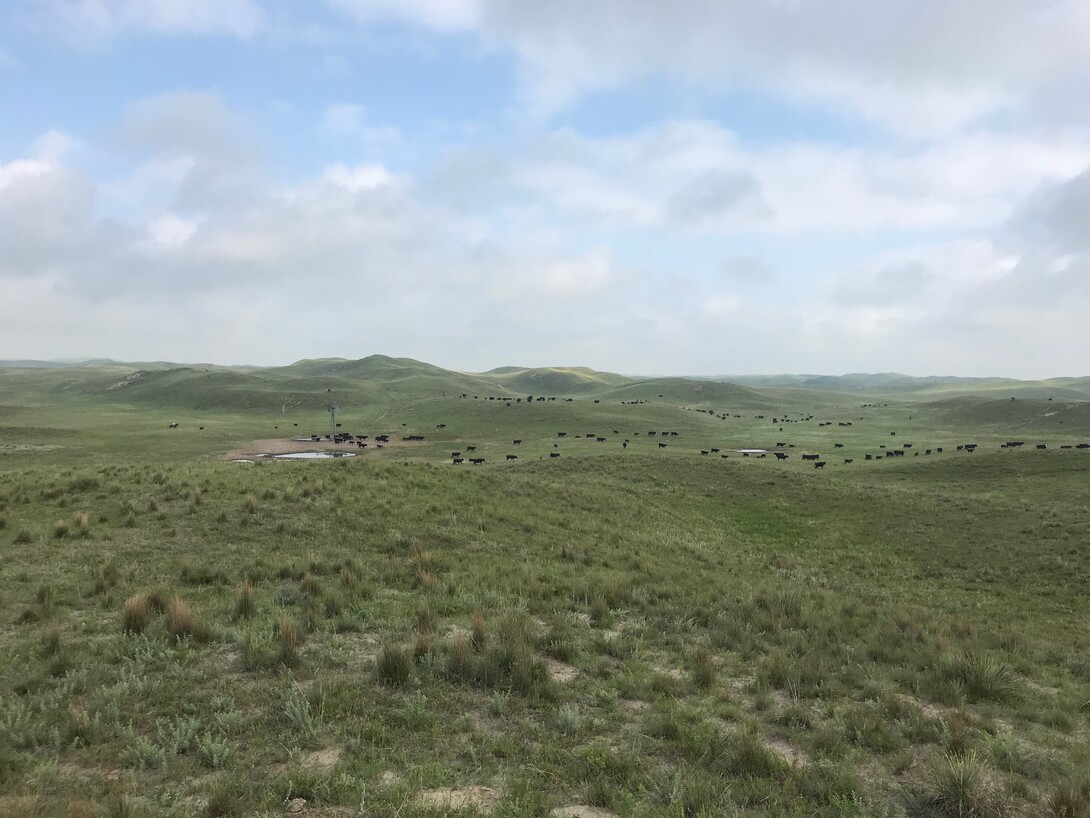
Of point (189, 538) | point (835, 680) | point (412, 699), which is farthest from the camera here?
point (189, 538)

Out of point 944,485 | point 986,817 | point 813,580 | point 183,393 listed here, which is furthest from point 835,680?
point 183,393

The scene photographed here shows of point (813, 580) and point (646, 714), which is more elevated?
point (646, 714)

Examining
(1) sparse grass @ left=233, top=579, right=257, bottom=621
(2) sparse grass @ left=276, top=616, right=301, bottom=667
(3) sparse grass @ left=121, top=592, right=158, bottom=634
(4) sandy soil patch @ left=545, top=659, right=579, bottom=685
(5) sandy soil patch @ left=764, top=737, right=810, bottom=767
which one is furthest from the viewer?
(1) sparse grass @ left=233, top=579, right=257, bottom=621

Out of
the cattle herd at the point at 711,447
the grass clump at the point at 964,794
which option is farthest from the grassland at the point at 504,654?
the cattle herd at the point at 711,447

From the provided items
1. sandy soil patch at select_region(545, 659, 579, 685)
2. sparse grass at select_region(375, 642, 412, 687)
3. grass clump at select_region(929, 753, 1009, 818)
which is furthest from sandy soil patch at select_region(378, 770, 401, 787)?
grass clump at select_region(929, 753, 1009, 818)

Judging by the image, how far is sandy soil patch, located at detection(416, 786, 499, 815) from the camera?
18.8 feet

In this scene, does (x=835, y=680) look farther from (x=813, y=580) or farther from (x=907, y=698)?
(x=813, y=580)

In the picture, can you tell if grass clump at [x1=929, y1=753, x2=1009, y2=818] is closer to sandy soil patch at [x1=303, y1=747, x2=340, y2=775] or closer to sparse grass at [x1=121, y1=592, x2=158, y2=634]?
sandy soil patch at [x1=303, y1=747, x2=340, y2=775]

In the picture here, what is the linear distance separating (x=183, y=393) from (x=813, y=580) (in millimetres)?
154751

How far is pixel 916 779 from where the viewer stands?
6.80 meters

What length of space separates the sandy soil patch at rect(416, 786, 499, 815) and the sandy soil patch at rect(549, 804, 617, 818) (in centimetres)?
66

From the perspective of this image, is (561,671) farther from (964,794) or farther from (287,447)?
(287,447)

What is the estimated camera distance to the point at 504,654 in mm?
9195

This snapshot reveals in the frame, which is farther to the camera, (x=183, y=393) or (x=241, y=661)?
(x=183, y=393)
